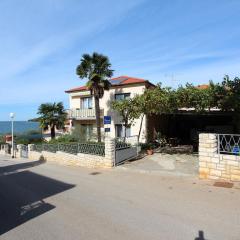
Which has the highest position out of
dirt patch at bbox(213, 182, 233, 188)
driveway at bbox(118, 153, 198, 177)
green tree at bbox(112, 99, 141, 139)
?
green tree at bbox(112, 99, 141, 139)

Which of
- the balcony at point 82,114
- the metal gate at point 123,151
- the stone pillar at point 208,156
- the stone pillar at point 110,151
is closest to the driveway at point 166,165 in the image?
the metal gate at point 123,151

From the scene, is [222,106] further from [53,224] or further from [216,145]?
[53,224]

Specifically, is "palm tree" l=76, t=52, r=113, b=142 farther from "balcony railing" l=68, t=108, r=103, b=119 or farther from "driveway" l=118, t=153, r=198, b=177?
"driveway" l=118, t=153, r=198, b=177

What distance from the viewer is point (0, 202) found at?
31.4 ft

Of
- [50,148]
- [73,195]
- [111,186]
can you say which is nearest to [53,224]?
[73,195]

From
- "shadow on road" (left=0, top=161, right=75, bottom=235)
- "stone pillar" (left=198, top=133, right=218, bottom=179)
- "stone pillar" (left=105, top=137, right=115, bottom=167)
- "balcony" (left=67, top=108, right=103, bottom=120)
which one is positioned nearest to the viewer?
"shadow on road" (left=0, top=161, right=75, bottom=235)

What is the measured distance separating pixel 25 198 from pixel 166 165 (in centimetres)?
703

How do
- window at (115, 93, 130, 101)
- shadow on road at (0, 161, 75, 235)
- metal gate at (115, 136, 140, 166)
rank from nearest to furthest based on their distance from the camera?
shadow on road at (0, 161, 75, 235) → metal gate at (115, 136, 140, 166) → window at (115, 93, 130, 101)

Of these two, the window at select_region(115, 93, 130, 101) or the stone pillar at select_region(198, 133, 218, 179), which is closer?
the stone pillar at select_region(198, 133, 218, 179)

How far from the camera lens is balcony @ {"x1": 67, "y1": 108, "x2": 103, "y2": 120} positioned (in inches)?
1104

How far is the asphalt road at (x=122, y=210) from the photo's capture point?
636 cm

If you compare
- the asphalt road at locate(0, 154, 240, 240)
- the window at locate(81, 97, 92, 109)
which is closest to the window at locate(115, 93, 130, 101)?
the window at locate(81, 97, 92, 109)

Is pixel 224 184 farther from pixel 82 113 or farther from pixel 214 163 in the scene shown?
pixel 82 113

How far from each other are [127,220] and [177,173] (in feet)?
18.7
